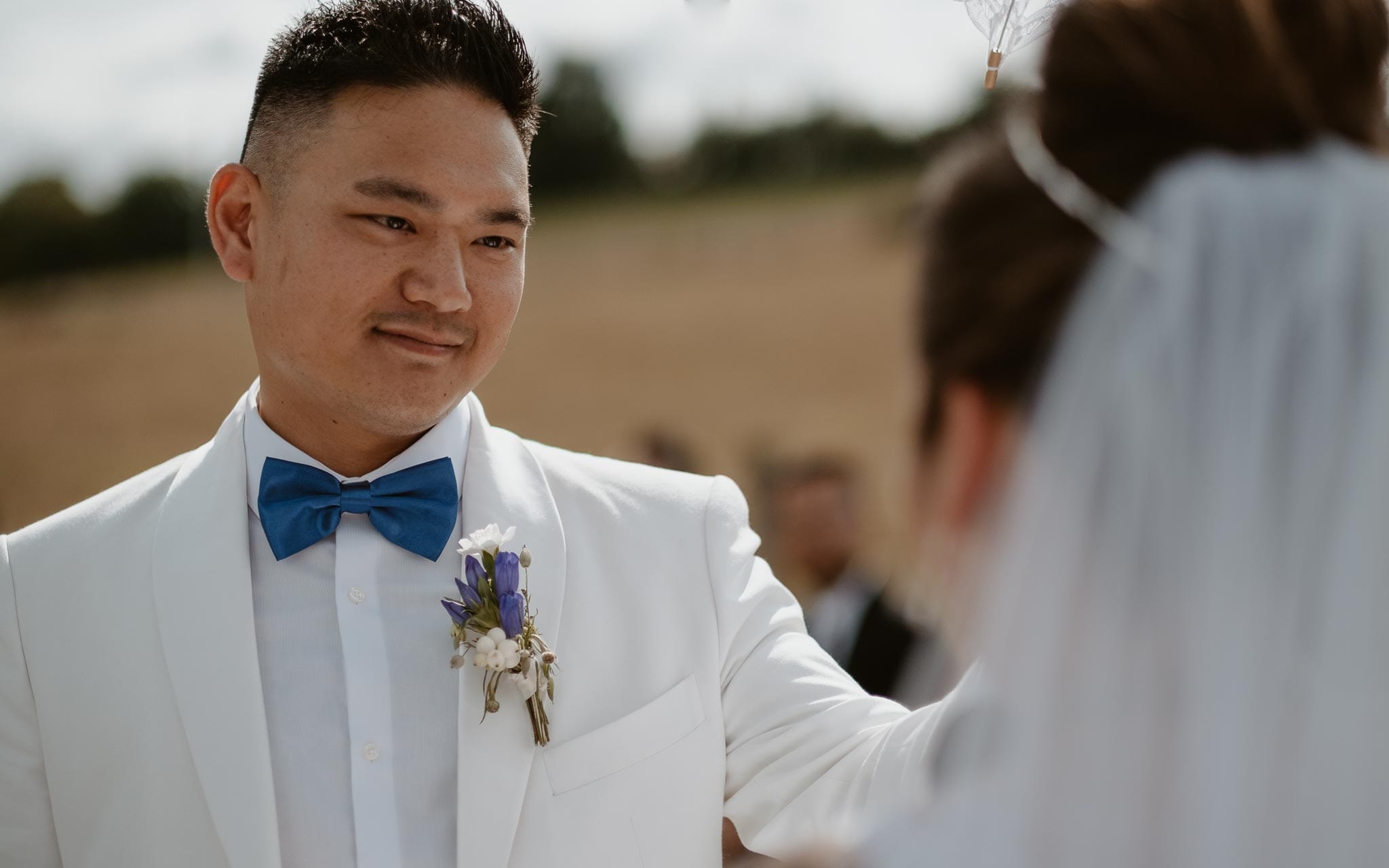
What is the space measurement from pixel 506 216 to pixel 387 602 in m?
0.84

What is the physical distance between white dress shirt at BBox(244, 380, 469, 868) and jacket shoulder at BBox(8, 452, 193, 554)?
0.70 ft

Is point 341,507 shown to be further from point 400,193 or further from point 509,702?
point 400,193

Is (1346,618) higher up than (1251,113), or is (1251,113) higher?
(1251,113)

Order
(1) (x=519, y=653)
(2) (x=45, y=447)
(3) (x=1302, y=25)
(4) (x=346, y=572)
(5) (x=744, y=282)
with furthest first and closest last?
(5) (x=744, y=282)
(2) (x=45, y=447)
(4) (x=346, y=572)
(1) (x=519, y=653)
(3) (x=1302, y=25)

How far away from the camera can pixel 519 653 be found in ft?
7.40

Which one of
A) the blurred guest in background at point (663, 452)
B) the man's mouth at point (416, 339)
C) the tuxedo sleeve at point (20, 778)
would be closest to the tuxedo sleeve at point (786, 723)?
the man's mouth at point (416, 339)

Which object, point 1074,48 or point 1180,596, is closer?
point 1180,596

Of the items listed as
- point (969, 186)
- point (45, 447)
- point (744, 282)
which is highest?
point (969, 186)

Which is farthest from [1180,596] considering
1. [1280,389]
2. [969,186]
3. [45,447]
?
[45,447]

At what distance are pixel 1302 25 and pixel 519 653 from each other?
1.64 metres

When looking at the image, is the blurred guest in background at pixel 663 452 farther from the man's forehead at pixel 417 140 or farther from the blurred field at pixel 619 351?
the blurred field at pixel 619 351

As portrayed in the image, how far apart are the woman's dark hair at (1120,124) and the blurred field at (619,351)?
62.3 feet

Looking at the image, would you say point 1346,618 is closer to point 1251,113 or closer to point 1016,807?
point 1016,807

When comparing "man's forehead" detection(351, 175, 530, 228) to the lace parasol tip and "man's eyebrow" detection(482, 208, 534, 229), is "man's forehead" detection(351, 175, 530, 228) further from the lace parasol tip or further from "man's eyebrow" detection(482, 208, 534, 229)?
the lace parasol tip
